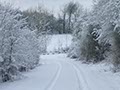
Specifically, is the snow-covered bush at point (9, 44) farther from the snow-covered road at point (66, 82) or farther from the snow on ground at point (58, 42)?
the snow on ground at point (58, 42)

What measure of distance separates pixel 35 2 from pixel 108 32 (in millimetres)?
63072

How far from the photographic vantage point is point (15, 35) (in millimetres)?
15797

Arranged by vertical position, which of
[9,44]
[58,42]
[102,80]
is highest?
[58,42]

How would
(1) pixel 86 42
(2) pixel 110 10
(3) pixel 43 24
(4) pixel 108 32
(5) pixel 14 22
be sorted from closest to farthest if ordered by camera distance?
1. (5) pixel 14 22
2. (2) pixel 110 10
3. (4) pixel 108 32
4. (1) pixel 86 42
5. (3) pixel 43 24

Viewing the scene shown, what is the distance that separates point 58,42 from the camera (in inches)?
2849

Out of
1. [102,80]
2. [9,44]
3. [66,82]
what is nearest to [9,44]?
[9,44]

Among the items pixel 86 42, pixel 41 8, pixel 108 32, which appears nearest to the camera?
pixel 108 32

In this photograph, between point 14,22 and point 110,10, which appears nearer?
point 14,22

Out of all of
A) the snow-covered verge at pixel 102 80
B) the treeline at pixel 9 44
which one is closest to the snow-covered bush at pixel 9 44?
the treeline at pixel 9 44

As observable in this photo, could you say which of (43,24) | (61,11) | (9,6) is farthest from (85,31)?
(61,11)

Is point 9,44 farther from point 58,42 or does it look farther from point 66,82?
point 58,42

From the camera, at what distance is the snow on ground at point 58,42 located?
70.0 metres

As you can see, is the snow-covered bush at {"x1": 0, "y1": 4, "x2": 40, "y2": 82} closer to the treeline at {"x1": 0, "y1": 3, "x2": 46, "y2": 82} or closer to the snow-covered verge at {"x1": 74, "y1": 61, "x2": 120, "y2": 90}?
the treeline at {"x1": 0, "y1": 3, "x2": 46, "y2": 82}

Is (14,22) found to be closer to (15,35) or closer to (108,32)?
(15,35)
